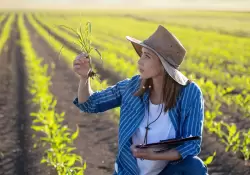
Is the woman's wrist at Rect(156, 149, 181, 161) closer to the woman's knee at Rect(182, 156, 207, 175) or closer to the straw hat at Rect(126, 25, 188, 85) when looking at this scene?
the woman's knee at Rect(182, 156, 207, 175)

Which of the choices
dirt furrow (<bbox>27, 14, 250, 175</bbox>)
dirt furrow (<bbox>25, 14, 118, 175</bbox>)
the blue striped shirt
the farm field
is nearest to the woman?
the blue striped shirt

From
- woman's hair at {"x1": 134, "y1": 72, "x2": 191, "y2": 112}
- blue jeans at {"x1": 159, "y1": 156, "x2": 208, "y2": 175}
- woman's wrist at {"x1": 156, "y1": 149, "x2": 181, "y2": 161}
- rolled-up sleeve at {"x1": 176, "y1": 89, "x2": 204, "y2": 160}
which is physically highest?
woman's hair at {"x1": 134, "y1": 72, "x2": 191, "y2": 112}

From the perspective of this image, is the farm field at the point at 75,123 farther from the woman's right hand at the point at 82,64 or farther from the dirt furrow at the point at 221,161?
the woman's right hand at the point at 82,64

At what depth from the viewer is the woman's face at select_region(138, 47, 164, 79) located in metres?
2.33

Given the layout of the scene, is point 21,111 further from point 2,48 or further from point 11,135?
point 2,48

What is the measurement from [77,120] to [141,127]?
10.9ft

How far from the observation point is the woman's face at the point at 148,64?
7.66 ft

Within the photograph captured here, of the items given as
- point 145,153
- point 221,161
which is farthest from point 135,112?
point 221,161

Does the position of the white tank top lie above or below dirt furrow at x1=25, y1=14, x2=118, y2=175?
above

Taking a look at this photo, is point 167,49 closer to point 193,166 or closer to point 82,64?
point 82,64

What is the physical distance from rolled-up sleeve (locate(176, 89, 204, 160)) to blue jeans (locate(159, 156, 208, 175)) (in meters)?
0.04

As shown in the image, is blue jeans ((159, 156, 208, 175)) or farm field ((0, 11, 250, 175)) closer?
blue jeans ((159, 156, 208, 175))

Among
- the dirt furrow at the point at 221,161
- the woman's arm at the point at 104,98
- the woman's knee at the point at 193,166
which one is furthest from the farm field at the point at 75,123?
the woman's knee at the point at 193,166

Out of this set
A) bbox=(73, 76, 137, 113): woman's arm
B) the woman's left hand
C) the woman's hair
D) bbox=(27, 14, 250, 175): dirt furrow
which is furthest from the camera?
bbox=(27, 14, 250, 175): dirt furrow
